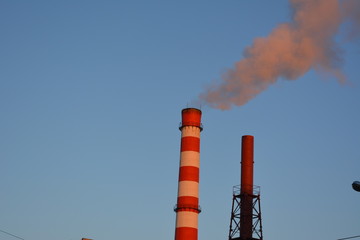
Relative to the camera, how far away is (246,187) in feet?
103

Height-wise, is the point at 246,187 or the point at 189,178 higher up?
the point at 189,178

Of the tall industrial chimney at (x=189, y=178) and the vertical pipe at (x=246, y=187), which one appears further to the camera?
the tall industrial chimney at (x=189, y=178)

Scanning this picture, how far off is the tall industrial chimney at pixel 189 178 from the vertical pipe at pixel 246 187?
270cm

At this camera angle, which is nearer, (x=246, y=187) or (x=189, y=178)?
(x=246, y=187)

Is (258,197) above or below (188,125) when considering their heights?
below

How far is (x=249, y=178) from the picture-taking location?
104 feet

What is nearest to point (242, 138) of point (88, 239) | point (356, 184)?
point (88, 239)

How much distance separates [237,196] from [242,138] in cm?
360

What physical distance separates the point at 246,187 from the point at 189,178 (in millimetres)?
3426

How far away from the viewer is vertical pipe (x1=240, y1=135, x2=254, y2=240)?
1202 inches

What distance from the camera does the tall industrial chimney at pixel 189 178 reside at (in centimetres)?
3097

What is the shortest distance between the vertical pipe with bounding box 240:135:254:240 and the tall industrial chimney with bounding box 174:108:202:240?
8.87ft

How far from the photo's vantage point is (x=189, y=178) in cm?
3180

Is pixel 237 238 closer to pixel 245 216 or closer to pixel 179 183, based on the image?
pixel 245 216
